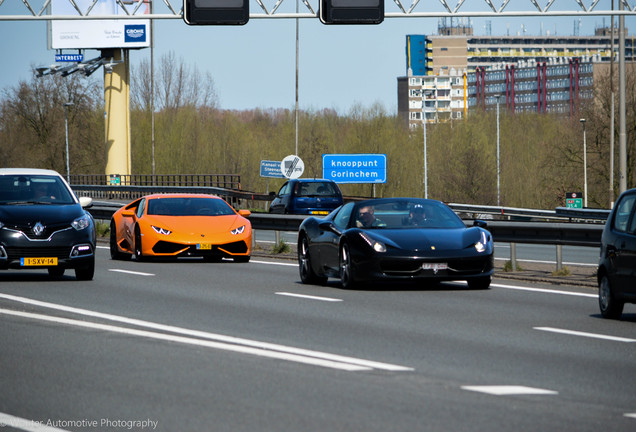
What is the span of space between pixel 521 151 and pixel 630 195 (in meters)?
98.9

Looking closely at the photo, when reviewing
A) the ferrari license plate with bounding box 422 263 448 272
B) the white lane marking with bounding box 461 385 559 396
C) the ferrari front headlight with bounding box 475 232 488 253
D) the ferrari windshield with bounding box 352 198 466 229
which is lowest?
the white lane marking with bounding box 461 385 559 396

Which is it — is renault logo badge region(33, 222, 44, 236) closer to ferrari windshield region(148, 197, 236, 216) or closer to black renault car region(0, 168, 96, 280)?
black renault car region(0, 168, 96, 280)

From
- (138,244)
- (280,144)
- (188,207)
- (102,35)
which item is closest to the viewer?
(138,244)

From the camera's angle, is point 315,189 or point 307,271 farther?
point 315,189

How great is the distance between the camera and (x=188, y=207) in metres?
24.9

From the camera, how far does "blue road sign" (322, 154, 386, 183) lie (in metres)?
54.1

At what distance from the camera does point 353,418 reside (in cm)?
718

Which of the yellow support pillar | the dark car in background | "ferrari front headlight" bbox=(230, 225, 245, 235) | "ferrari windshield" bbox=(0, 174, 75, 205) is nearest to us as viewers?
"ferrari windshield" bbox=(0, 174, 75, 205)

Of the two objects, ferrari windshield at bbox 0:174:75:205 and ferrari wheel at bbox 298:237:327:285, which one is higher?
ferrari windshield at bbox 0:174:75:205

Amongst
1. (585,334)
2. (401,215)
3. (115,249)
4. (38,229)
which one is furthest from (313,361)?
(115,249)

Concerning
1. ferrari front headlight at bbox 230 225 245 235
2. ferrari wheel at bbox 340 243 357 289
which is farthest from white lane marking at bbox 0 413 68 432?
ferrari front headlight at bbox 230 225 245 235

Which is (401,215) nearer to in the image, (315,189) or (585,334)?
(585,334)

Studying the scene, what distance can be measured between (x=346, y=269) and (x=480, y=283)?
1833 millimetres

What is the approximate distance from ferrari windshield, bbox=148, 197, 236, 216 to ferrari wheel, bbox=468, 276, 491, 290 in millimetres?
8074
